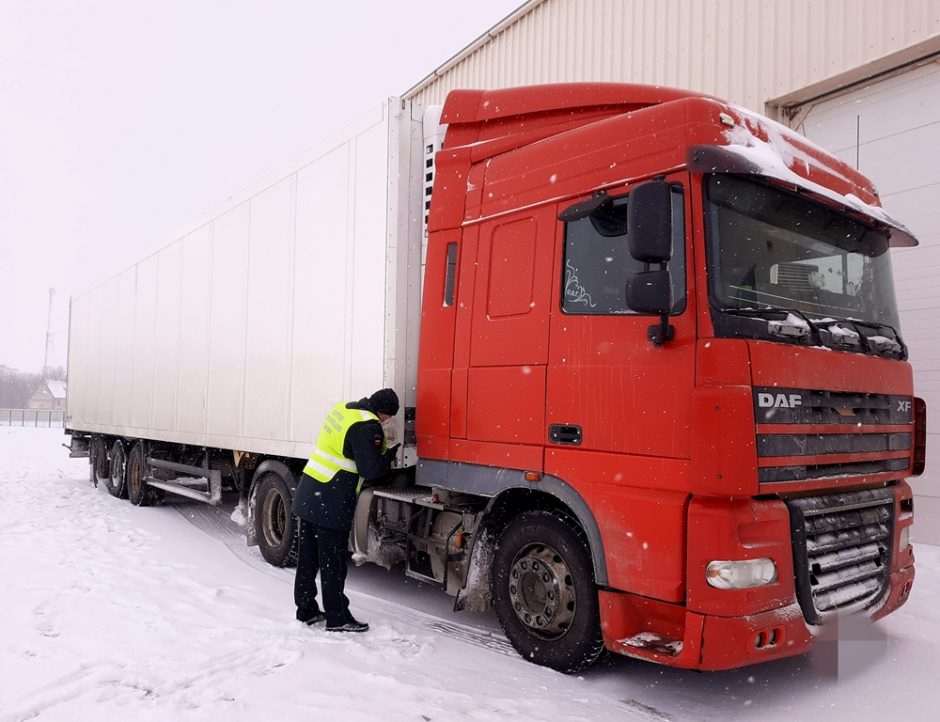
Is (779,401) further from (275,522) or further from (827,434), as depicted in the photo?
(275,522)

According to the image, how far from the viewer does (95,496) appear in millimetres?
11906

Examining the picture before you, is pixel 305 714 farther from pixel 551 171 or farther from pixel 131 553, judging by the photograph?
pixel 131 553

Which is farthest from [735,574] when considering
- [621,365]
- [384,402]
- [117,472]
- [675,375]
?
[117,472]

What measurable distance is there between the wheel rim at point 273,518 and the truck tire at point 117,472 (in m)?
5.60

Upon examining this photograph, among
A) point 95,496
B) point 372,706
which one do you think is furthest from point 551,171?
point 95,496

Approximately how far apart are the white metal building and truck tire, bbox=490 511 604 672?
4.91 meters

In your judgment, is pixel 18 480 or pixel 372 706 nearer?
pixel 372 706

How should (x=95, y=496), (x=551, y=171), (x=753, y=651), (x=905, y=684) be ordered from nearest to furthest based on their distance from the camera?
(x=753, y=651)
(x=905, y=684)
(x=551, y=171)
(x=95, y=496)

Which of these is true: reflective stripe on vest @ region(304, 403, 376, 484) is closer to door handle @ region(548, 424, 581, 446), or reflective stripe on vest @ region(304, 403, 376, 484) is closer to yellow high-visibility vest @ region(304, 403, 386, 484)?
yellow high-visibility vest @ region(304, 403, 386, 484)

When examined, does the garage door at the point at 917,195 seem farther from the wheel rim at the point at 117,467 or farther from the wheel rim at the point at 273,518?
the wheel rim at the point at 117,467

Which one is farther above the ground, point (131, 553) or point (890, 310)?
point (890, 310)

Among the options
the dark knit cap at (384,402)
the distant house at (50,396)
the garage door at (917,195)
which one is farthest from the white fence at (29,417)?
the garage door at (917,195)

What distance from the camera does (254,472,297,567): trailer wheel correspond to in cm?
656

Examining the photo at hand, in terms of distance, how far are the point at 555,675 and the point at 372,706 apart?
106 cm
